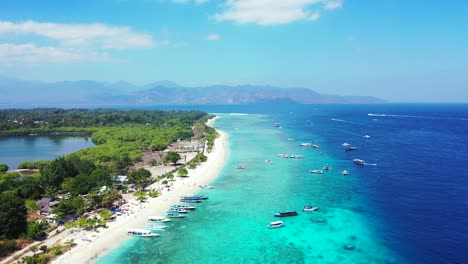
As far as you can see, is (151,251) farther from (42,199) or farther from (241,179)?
(241,179)

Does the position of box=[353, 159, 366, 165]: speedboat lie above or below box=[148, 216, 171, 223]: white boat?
above

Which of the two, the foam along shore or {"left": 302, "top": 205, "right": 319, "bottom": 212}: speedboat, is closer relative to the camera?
Answer: the foam along shore

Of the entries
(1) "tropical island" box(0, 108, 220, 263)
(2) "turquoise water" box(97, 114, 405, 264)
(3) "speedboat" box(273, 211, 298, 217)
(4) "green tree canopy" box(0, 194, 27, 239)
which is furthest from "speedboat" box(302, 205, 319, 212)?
(4) "green tree canopy" box(0, 194, 27, 239)

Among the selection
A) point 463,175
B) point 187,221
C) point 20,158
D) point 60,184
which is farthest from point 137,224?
point 20,158

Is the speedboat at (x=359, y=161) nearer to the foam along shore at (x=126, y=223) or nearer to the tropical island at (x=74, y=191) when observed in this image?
the foam along shore at (x=126, y=223)

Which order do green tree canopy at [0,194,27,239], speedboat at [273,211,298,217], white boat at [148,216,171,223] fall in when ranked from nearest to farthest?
green tree canopy at [0,194,27,239] < white boat at [148,216,171,223] < speedboat at [273,211,298,217]

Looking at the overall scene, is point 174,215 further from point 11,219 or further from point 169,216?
point 11,219

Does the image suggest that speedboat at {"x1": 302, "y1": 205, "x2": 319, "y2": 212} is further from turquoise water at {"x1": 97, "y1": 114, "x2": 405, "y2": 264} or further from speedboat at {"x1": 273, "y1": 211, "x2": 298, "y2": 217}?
speedboat at {"x1": 273, "y1": 211, "x2": 298, "y2": 217}

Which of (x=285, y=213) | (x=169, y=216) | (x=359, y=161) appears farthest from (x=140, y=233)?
(x=359, y=161)
